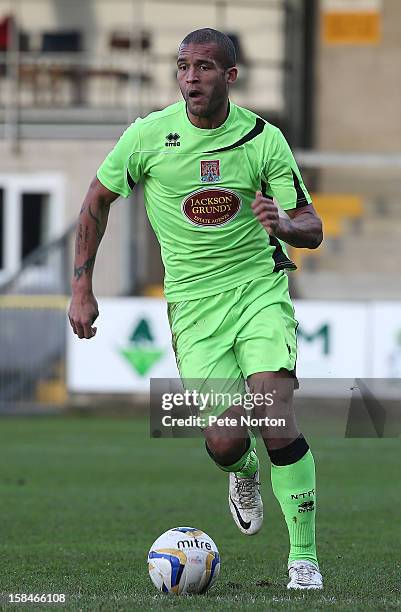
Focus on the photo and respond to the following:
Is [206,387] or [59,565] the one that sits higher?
[206,387]

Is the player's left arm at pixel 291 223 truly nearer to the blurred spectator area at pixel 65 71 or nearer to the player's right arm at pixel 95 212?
the player's right arm at pixel 95 212

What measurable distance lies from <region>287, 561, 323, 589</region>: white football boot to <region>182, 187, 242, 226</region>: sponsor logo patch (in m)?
1.62

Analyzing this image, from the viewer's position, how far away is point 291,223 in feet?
20.9

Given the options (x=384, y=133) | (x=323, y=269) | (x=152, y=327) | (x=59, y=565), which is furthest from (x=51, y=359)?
(x=59, y=565)

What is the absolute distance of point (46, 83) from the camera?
2686 cm

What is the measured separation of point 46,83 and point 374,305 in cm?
952

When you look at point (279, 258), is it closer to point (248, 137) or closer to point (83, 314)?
point (248, 137)

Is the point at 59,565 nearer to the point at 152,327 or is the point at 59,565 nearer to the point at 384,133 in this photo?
the point at 152,327

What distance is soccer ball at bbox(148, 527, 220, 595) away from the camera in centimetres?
652

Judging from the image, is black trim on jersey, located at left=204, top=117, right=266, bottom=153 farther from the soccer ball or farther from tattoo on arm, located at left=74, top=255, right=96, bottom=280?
the soccer ball

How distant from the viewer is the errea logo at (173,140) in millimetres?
6836

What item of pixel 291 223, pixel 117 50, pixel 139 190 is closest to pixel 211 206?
pixel 291 223

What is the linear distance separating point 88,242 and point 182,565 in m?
1.62

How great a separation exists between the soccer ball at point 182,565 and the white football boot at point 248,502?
2.78 feet
